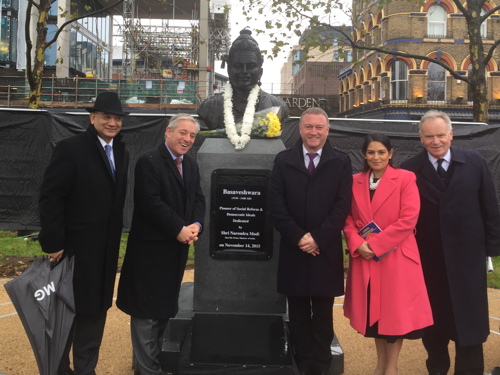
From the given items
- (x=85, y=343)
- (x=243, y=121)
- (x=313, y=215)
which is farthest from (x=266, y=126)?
(x=85, y=343)

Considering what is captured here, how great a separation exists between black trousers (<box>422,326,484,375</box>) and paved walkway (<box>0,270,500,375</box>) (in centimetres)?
43

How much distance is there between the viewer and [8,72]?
31750 millimetres

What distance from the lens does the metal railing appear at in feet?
81.4

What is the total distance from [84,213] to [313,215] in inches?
65.8

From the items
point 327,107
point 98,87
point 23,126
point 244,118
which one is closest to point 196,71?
point 98,87

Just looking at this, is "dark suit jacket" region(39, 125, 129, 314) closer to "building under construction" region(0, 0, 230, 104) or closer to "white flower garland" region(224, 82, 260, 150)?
"white flower garland" region(224, 82, 260, 150)

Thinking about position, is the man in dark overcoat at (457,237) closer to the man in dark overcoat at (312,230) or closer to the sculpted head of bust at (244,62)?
the man in dark overcoat at (312,230)

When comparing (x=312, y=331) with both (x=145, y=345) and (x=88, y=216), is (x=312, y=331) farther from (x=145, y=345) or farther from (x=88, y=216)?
(x=88, y=216)

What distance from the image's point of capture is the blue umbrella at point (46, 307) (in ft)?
11.1

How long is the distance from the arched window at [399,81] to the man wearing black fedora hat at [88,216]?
28043 mm

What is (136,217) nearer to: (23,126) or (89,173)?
(89,173)

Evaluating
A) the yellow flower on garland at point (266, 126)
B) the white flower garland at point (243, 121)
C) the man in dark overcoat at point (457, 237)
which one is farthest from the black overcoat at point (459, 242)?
the white flower garland at point (243, 121)

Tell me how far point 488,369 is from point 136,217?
3338 mm

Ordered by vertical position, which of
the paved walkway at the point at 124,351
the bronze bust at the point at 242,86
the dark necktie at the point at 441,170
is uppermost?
the bronze bust at the point at 242,86
